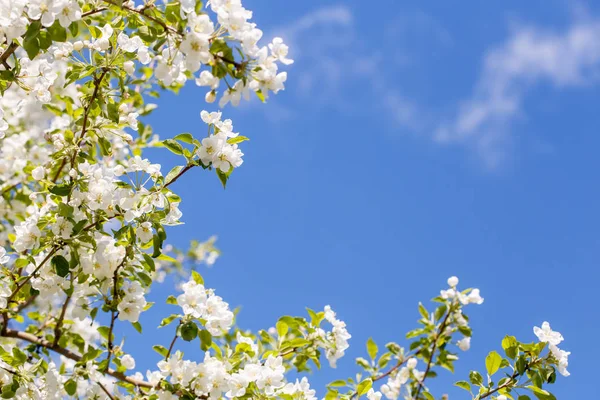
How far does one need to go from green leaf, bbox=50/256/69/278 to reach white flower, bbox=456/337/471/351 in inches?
110

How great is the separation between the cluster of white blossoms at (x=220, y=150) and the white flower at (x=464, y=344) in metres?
2.45

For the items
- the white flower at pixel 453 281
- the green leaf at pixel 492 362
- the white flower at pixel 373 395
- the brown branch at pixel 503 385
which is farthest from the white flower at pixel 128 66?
the white flower at pixel 453 281

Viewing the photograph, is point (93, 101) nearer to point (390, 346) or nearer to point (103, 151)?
point (103, 151)

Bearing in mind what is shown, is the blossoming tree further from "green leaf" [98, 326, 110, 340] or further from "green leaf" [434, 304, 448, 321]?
"green leaf" [434, 304, 448, 321]

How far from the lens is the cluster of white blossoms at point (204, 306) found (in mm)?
2854

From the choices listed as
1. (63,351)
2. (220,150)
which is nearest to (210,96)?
(220,150)

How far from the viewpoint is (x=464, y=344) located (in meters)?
4.17

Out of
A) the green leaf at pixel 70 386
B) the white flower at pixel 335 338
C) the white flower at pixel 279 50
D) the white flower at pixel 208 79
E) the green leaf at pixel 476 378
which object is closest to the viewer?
the white flower at pixel 279 50

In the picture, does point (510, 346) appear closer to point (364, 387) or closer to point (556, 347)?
point (556, 347)

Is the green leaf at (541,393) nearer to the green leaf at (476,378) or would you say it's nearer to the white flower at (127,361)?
the green leaf at (476,378)

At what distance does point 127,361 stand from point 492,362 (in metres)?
2.03

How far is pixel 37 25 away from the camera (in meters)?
2.30

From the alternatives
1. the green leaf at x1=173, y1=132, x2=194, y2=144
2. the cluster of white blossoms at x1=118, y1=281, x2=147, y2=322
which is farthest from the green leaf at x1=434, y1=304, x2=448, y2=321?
the green leaf at x1=173, y1=132, x2=194, y2=144

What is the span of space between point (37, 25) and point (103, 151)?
0.71 metres
